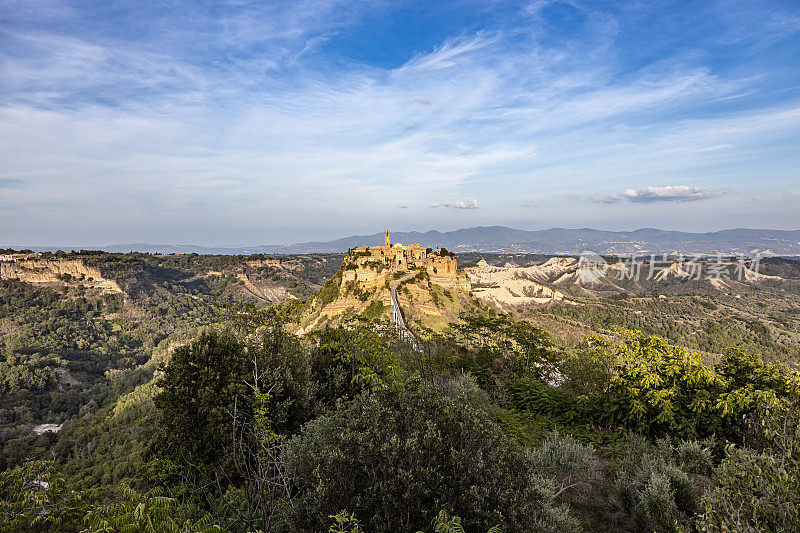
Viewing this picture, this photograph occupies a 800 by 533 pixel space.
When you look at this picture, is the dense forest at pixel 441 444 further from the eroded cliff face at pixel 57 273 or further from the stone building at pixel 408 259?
the eroded cliff face at pixel 57 273

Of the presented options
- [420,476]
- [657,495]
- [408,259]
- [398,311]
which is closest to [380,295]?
[398,311]

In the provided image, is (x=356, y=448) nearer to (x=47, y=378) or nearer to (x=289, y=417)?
(x=289, y=417)

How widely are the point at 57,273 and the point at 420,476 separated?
14321 centimetres

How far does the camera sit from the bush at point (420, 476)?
539cm

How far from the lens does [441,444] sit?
6023mm

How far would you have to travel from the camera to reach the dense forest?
5.44m

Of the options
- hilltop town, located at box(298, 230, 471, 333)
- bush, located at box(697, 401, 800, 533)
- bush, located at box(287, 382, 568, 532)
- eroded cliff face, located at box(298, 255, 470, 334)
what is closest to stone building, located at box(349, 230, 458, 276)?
hilltop town, located at box(298, 230, 471, 333)

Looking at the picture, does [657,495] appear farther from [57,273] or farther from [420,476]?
[57,273]

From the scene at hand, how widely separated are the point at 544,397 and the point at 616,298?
137373 millimetres

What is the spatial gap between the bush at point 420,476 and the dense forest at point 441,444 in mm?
29

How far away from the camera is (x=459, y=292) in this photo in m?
69.1

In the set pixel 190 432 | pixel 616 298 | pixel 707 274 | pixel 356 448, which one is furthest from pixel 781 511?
pixel 707 274

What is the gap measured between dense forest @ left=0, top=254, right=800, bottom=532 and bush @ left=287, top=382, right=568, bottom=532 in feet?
0.10

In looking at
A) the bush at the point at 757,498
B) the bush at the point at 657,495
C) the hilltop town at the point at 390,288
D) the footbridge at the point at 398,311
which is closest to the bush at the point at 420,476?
the bush at the point at 657,495
